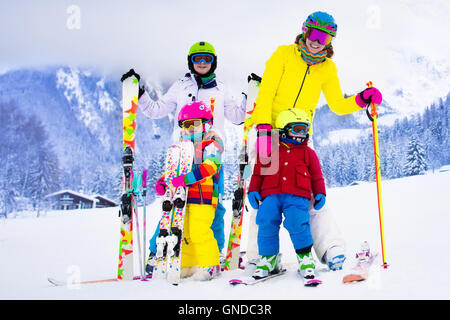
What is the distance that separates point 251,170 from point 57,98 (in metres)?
54.4

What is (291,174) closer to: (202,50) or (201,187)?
(201,187)

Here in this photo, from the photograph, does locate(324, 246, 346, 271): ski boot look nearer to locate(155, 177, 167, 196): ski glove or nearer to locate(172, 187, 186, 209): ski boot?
locate(172, 187, 186, 209): ski boot

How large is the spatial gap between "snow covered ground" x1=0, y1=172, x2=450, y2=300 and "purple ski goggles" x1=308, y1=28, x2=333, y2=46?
5.49ft

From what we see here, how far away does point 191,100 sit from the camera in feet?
13.1

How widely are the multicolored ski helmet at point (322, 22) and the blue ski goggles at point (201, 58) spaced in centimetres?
111

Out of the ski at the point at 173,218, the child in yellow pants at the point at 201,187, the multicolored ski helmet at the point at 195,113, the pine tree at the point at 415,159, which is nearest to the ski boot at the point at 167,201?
the ski at the point at 173,218

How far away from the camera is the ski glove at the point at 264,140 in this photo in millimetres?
3014

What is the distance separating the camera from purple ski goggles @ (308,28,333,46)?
3135 mm

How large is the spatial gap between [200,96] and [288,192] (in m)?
1.59

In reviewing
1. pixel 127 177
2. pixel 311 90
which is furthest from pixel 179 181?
pixel 311 90

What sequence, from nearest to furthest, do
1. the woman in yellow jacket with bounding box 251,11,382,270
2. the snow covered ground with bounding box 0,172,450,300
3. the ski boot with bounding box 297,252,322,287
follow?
the snow covered ground with bounding box 0,172,450,300, the ski boot with bounding box 297,252,322,287, the woman in yellow jacket with bounding box 251,11,382,270

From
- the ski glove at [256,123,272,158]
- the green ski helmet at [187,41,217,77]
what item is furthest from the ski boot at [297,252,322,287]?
the green ski helmet at [187,41,217,77]
